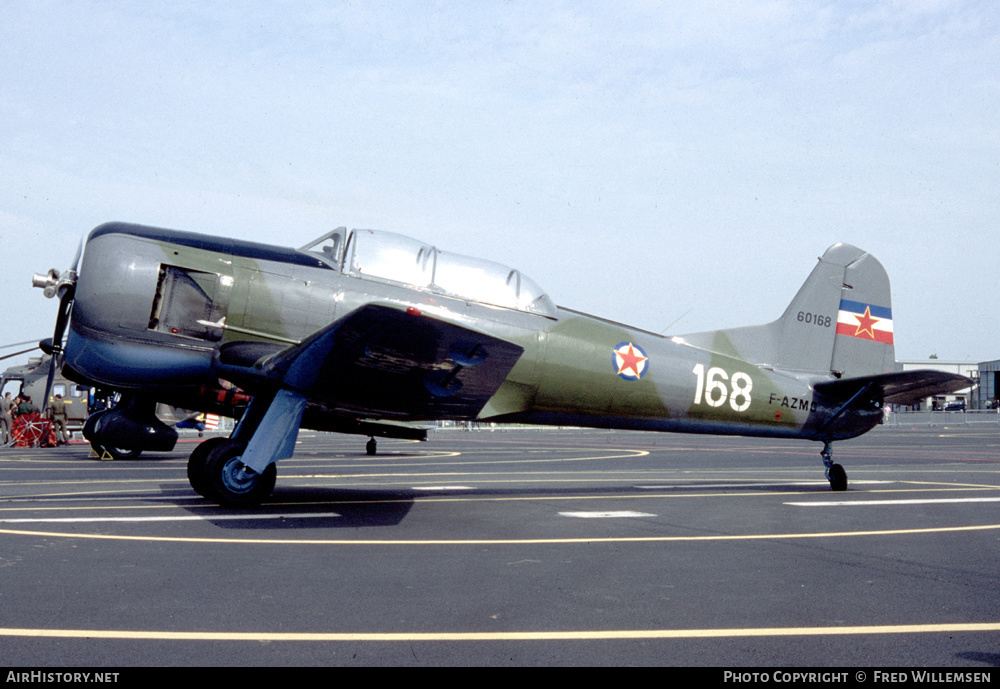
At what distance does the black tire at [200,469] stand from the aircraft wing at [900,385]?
789 cm

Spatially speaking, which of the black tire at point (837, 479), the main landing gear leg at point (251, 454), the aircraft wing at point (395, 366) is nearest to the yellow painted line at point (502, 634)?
the aircraft wing at point (395, 366)

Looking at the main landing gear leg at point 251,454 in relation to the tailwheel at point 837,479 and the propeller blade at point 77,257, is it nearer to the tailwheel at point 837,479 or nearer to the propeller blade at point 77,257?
the propeller blade at point 77,257

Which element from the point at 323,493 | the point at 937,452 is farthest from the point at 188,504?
the point at 937,452

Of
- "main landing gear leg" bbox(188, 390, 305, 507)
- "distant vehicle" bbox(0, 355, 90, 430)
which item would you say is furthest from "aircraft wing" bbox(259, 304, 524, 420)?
"distant vehicle" bbox(0, 355, 90, 430)

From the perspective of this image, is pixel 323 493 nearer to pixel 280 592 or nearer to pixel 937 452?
pixel 280 592

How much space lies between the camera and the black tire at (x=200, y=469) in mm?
8297

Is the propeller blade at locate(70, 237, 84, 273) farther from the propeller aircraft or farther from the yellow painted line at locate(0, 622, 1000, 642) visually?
the yellow painted line at locate(0, 622, 1000, 642)

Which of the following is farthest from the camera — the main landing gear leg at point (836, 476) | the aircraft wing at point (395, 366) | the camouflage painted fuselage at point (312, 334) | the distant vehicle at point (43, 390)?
the distant vehicle at point (43, 390)

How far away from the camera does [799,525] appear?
781cm

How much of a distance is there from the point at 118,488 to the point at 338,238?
489cm

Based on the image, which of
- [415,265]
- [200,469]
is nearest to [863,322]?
[415,265]

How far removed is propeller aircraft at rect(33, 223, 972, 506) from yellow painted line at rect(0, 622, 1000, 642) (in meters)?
3.33

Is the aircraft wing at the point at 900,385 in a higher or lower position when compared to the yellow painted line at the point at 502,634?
higher

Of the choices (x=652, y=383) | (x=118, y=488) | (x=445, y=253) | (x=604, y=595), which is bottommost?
(x=118, y=488)
